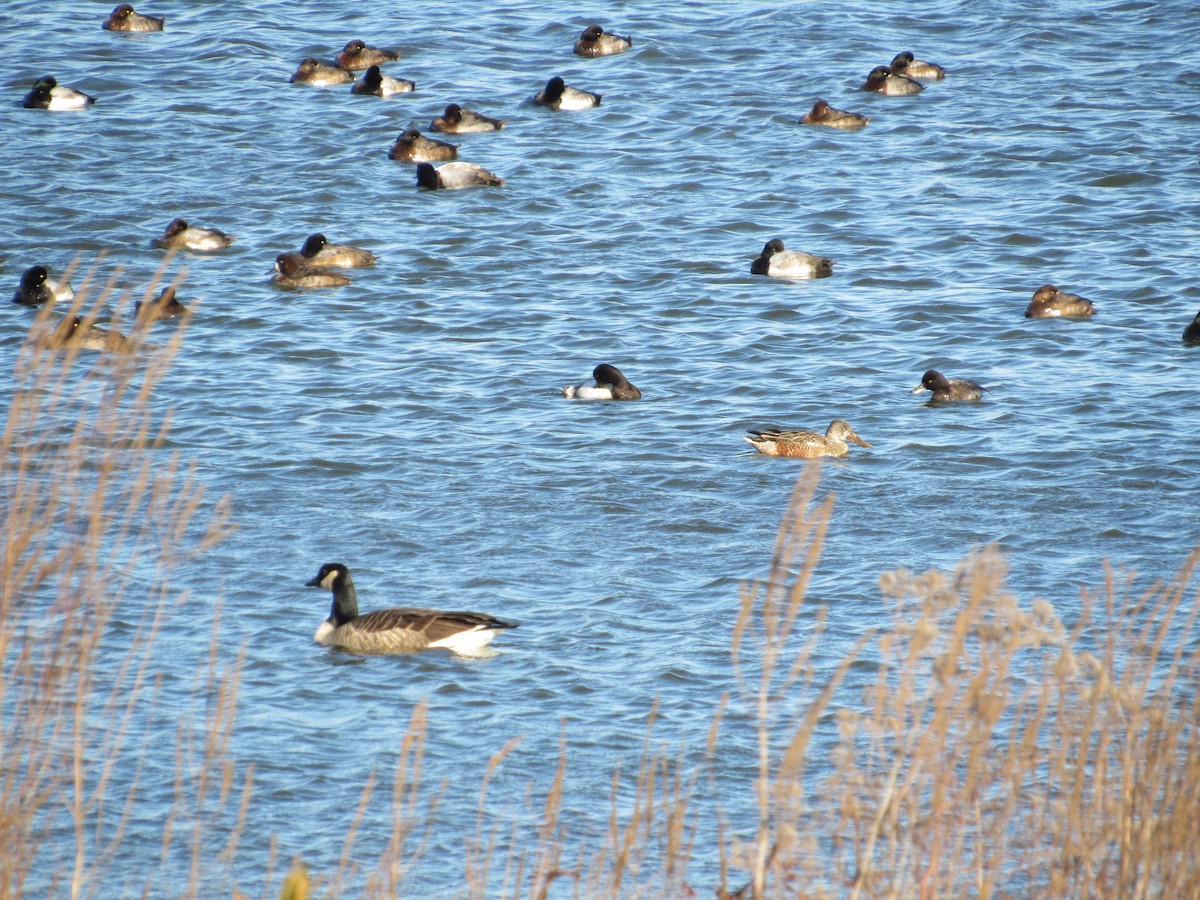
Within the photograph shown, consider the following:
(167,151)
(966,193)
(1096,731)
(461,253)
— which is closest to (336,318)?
(461,253)

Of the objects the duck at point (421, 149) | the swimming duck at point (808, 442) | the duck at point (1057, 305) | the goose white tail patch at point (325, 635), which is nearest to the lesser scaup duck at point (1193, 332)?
the duck at point (1057, 305)

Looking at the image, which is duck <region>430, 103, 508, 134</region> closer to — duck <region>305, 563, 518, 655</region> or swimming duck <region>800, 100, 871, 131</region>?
swimming duck <region>800, 100, 871, 131</region>

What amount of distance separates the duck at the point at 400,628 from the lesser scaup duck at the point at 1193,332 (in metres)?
9.46

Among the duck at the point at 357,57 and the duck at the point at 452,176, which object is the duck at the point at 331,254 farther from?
the duck at the point at 357,57

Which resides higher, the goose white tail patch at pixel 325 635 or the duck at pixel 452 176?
the goose white tail patch at pixel 325 635

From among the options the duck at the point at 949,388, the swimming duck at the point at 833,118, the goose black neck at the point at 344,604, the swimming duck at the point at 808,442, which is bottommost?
the swimming duck at the point at 833,118

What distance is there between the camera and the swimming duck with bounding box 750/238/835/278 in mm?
19094

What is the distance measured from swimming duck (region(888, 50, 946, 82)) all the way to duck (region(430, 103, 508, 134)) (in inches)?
270

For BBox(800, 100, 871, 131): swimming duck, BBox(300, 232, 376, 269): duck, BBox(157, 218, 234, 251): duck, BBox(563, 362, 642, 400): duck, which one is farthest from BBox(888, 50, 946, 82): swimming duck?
BBox(563, 362, 642, 400): duck

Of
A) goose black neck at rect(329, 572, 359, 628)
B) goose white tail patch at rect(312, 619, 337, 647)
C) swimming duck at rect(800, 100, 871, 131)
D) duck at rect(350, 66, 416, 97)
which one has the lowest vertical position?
swimming duck at rect(800, 100, 871, 131)

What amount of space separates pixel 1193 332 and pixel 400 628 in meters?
10.2

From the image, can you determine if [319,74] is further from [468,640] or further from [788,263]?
[468,640]

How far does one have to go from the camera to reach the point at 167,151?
945 inches

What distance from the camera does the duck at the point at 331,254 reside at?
1884 cm
